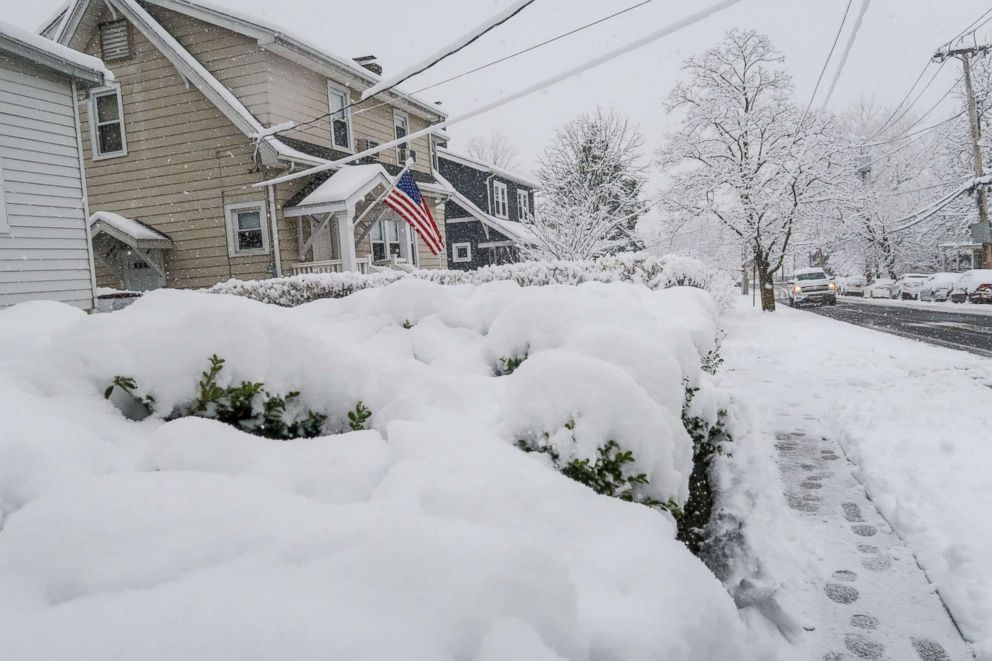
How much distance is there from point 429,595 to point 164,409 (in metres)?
1.77

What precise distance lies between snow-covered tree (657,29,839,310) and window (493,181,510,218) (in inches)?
393

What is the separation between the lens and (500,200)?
101 ft

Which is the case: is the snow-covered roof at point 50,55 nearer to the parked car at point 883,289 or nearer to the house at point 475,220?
the house at point 475,220

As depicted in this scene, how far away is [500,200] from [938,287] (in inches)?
846

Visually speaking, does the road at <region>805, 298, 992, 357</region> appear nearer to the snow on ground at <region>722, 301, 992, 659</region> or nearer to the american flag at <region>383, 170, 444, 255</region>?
the snow on ground at <region>722, 301, 992, 659</region>

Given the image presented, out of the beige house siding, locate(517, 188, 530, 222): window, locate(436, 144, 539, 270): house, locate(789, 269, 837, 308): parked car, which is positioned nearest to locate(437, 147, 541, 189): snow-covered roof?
locate(436, 144, 539, 270): house

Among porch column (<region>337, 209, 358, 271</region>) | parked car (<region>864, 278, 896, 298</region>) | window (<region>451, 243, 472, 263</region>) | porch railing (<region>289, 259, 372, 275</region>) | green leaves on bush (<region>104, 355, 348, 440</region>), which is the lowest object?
parked car (<region>864, 278, 896, 298</region>)

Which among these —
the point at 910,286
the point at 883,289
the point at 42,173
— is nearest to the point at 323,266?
the point at 42,173

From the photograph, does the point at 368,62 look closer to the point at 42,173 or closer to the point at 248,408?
the point at 42,173

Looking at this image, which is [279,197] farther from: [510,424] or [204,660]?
[204,660]

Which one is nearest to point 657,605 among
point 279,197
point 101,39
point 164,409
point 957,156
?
point 164,409

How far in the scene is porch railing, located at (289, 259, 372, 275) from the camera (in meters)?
14.0

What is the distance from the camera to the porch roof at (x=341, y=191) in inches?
541

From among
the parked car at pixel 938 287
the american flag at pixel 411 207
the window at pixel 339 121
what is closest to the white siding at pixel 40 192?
the american flag at pixel 411 207
